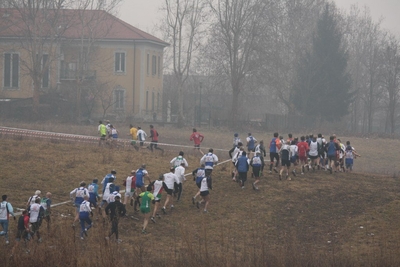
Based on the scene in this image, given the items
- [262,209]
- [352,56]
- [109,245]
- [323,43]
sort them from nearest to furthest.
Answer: [109,245], [262,209], [323,43], [352,56]

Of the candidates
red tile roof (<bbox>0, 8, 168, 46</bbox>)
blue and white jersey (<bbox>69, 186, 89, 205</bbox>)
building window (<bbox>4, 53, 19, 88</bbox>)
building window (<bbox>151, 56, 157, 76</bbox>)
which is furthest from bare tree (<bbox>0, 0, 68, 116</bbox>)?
Result: blue and white jersey (<bbox>69, 186, 89, 205</bbox>)

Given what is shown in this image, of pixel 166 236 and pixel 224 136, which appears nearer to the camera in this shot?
pixel 166 236

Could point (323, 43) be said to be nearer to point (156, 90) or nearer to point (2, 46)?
point (156, 90)

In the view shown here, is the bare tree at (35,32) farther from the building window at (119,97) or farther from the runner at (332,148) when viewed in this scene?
the runner at (332,148)

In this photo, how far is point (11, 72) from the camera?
241 feet

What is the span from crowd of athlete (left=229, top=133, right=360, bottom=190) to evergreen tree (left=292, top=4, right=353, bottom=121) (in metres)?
38.9

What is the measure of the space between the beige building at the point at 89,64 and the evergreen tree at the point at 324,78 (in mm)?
16196

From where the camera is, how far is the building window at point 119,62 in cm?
7538

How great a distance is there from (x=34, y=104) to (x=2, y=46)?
1260 centimetres

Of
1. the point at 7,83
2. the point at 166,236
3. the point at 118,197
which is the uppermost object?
the point at 7,83

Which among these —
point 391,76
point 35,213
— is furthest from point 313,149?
point 391,76

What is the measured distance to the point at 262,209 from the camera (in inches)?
1134

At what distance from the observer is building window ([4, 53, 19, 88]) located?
73.3m

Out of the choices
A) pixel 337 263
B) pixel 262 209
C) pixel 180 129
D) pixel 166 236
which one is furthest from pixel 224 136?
pixel 337 263
